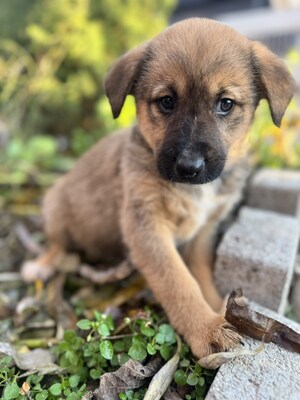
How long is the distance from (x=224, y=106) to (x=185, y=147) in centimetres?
38

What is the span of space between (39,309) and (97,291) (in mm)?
407

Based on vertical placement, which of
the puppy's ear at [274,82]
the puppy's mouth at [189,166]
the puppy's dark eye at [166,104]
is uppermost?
the puppy's ear at [274,82]

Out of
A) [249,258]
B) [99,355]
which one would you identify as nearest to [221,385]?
[99,355]

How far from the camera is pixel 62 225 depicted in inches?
127

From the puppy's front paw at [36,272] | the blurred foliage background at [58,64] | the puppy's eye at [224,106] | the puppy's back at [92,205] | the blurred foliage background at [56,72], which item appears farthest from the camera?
the blurred foliage background at [58,64]

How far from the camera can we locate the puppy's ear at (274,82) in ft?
7.54

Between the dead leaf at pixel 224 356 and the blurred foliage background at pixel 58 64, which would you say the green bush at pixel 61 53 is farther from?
the dead leaf at pixel 224 356

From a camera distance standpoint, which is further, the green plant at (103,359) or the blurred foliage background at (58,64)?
the blurred foliage background at (58,64)

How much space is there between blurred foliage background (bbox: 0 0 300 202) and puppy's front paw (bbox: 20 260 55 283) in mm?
1214

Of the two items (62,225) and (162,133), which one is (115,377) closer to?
(162,133)

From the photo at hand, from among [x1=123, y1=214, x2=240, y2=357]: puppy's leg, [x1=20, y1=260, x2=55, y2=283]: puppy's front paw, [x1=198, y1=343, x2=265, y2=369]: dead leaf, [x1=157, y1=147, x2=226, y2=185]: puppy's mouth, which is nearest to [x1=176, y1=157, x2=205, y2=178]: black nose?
[x1=157, y1=147, x2=226, y2=185]: puppy's mouth

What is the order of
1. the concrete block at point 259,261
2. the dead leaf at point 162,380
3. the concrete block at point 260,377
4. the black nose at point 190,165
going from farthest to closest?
the concrete block at point 259,261, the black nose at point 190,165, the dead leaf at point 162,380, the concrete block at point 260,377

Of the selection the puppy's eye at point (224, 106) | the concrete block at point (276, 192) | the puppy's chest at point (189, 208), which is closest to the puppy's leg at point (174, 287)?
the puppy's chest at point (189, 208)

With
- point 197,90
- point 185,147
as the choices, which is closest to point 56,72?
point 197,90
